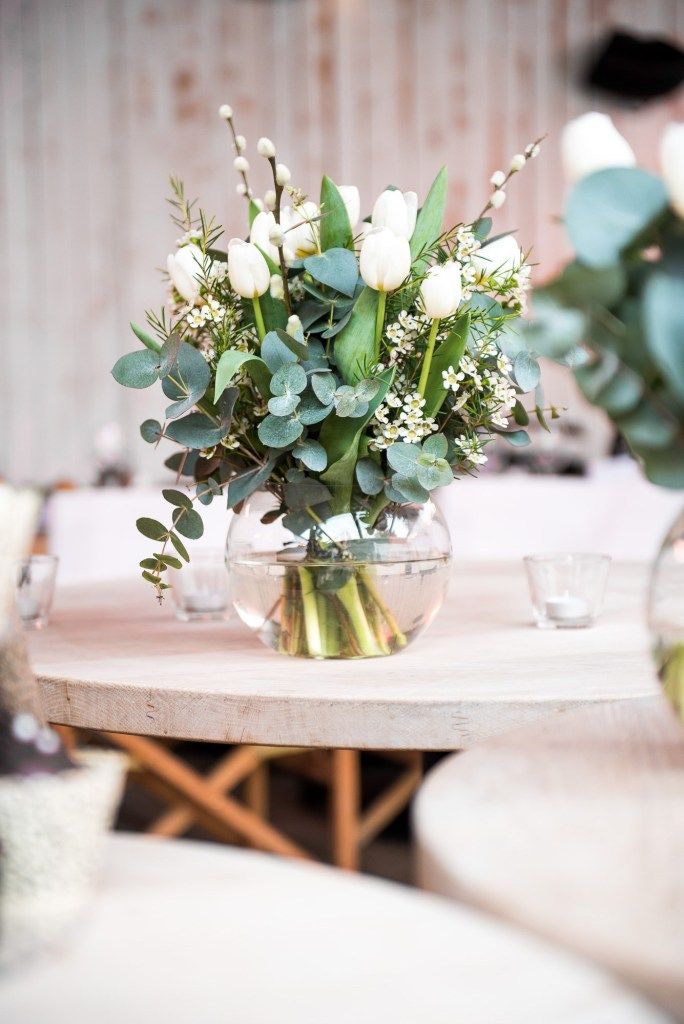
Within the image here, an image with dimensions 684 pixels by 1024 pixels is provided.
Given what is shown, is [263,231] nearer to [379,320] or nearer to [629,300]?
[379,320]

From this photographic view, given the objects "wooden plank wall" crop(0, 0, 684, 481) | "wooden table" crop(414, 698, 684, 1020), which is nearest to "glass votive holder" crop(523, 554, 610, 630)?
"wooden table" crop(414, 698, 684, 1020)

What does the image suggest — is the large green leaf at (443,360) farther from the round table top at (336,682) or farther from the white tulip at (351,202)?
the round table top at (336,682)

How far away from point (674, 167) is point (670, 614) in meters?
0.25

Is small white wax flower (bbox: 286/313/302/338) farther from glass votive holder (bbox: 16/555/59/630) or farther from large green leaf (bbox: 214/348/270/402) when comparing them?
glass votive holder (bbox: 16/555/59/630)

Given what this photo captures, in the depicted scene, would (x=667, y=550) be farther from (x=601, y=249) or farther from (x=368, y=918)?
(x=368, y=918)

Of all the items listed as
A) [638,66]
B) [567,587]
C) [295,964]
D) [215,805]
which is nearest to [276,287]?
[567,587]

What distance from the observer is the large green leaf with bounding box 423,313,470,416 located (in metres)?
1.00

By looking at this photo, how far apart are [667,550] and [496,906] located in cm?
26

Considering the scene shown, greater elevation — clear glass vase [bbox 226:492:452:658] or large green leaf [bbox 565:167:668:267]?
large green leaf [bbox 565:167:668:267]

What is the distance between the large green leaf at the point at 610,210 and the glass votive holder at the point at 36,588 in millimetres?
918

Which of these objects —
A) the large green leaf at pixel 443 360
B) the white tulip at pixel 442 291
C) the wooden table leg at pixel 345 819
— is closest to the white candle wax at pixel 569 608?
the large green leaf at pixel 443 360

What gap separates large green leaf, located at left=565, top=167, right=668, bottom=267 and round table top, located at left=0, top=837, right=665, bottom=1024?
12.6 inches

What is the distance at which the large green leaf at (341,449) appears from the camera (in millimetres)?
1012

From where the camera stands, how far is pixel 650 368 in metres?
0.56
